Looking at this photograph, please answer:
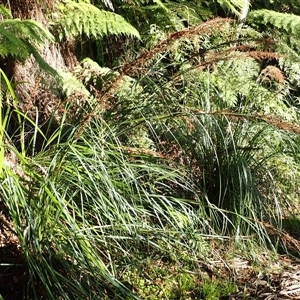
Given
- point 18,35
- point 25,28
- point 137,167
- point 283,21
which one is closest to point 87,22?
point 18,35

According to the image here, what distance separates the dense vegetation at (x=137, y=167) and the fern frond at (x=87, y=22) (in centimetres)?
1

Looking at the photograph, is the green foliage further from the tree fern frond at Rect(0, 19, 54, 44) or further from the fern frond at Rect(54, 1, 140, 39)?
the fern frond at Rect(54, 1, 140, 39)

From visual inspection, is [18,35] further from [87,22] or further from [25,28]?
[87,22]

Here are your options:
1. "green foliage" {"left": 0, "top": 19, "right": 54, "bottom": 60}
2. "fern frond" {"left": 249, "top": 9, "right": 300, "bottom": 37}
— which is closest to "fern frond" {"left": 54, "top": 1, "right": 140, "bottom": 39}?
"green foliage" {"left": 0, "top": 19, "right": 54, "bottom": 60}

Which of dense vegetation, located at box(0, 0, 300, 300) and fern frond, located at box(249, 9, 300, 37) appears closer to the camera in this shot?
dense vegetation, located at box(0, 0, 300, 300)

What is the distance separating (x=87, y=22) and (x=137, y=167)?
134 centimetres

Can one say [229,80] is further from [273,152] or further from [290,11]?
[290,11]

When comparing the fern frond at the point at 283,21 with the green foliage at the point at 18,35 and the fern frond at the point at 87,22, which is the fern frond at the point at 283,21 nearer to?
the fern frond at the point at 87,22

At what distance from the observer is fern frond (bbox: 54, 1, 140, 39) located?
345cm

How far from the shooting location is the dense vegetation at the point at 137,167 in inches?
86.0

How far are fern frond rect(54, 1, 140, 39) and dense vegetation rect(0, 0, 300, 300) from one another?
0.04ft

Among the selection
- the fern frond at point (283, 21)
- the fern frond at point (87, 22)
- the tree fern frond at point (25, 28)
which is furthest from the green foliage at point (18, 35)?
the fern frond at point (283, 21)

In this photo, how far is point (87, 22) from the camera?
353 cm

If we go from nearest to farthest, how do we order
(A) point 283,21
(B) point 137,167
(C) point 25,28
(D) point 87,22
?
1. (B) point 137,167
2. (C) point 25,28
3. (D) point 87,22
4. (A) point 283,21
